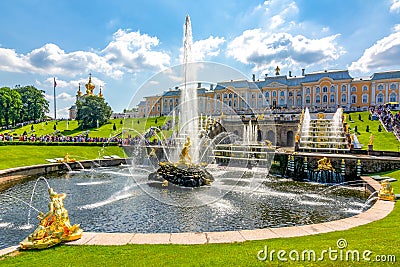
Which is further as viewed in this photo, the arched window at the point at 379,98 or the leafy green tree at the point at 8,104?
the arched window at the point at 379,98

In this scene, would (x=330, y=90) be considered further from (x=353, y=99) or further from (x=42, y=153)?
(x=42, y=153)

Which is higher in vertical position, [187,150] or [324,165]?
[187,150]

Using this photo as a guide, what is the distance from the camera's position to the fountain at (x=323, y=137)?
27969 mm

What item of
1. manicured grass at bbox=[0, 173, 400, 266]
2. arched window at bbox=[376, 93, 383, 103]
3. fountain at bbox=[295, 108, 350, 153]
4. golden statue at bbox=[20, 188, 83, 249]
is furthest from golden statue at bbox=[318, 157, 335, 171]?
arched window at bbox=[376, 93, 383, 103]

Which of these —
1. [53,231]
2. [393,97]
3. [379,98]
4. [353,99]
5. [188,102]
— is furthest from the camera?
[353,99]

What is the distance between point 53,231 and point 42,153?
24913 mm

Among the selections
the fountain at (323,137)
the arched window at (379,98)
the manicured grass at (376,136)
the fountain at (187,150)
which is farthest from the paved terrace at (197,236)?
the arched window at (379,98)

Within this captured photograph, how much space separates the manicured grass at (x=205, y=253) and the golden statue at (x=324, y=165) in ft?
50.0

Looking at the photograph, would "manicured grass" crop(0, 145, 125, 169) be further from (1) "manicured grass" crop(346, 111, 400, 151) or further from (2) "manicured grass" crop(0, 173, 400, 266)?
(1) "manicured grass" crop(346, 111, 400, 151)

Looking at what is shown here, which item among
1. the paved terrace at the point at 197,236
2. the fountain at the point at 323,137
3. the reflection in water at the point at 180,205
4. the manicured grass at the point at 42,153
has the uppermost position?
the fountain at the point at 323,137

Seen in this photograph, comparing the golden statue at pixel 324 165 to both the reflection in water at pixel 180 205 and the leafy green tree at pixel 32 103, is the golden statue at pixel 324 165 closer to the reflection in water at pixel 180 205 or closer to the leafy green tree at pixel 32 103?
the reflection in water at pixel 180 205

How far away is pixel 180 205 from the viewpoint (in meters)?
12.8

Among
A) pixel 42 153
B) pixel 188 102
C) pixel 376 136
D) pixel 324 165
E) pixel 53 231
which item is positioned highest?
pixel 188 102

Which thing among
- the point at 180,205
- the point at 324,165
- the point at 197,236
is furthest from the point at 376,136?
the point at 197,236
